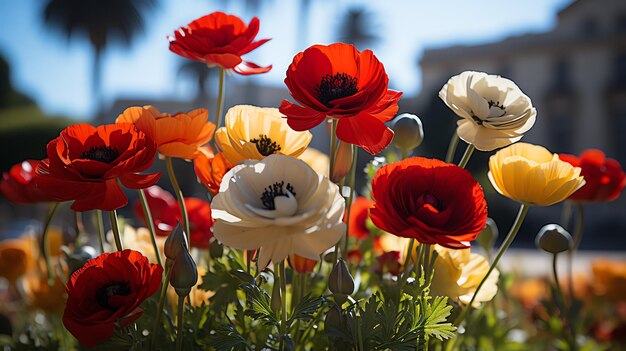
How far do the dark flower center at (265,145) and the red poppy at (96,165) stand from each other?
10 centimetres

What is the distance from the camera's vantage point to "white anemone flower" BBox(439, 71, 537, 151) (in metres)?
0.56

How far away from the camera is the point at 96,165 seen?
50cm

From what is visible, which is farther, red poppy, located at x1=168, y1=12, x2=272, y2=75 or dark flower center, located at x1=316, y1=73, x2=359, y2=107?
red poppy, located at x1=168, y1=12, x2=272, y2=75

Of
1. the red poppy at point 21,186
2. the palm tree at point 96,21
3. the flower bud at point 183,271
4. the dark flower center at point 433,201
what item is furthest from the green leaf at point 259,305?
the palm tree at point 96,21

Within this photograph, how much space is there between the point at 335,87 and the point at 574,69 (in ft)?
59.6

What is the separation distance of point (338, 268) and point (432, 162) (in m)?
0.12

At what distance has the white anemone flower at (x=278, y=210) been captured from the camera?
434 millimetres

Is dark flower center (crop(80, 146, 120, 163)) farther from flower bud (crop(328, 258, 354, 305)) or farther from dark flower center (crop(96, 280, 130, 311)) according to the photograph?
flower bud (crop(328, 258, 354, 305))

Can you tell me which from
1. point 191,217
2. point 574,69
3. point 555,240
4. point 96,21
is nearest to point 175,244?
point 191,217

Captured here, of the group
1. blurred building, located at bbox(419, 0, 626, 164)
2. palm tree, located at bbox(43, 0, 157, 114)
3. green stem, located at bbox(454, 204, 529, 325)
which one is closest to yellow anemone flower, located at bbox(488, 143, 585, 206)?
green stem, located at bbox(454, 204, 529, 325)

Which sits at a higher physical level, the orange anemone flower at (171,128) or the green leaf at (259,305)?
the orange anemone flower at (171,128)

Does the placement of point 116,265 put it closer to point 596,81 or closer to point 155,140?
point 155,140

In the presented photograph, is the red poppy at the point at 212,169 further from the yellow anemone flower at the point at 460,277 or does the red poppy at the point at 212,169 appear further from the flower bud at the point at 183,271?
the yellow anemone flower at the point at 460,277

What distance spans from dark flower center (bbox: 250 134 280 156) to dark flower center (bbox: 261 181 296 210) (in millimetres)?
107
